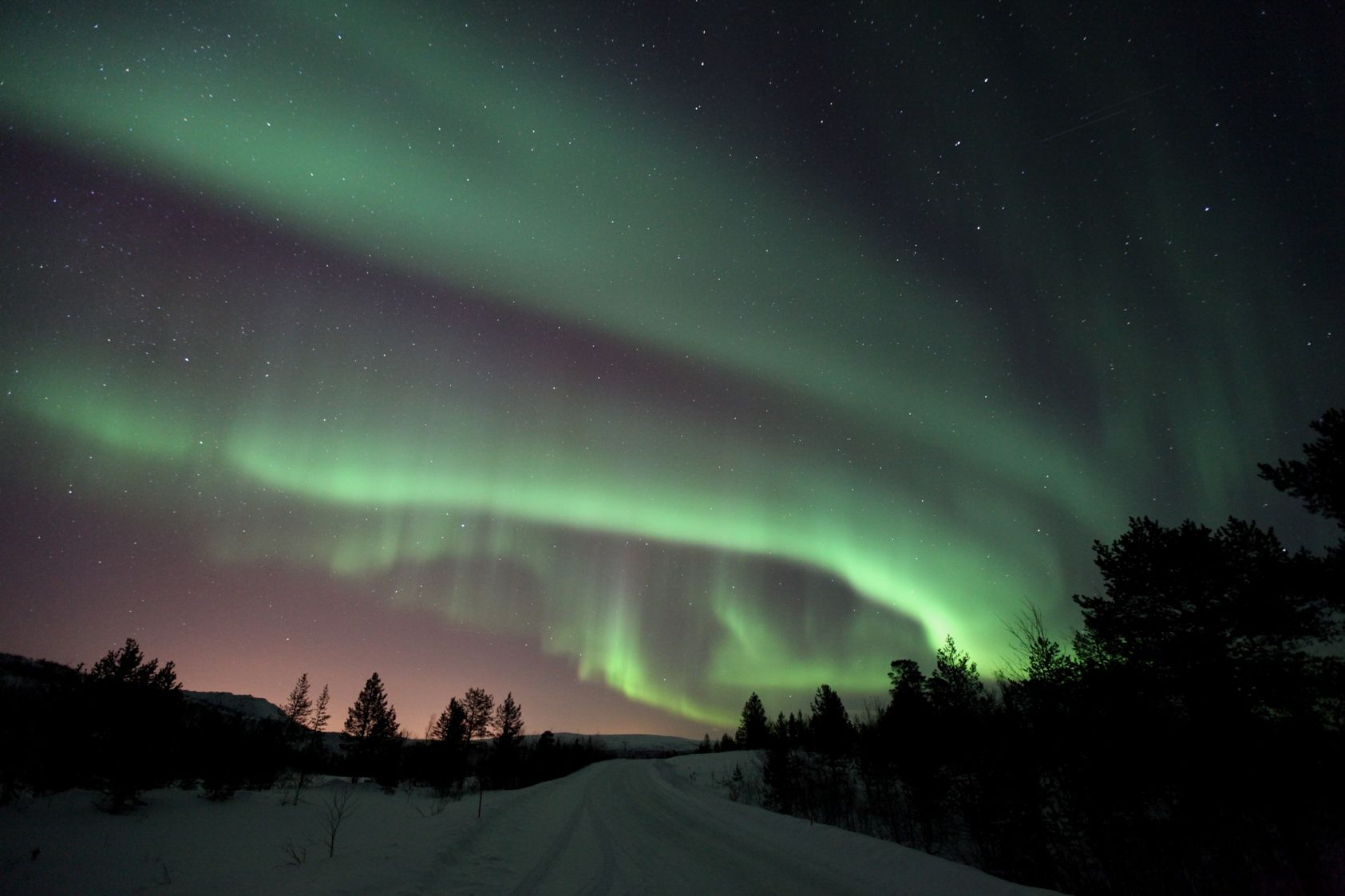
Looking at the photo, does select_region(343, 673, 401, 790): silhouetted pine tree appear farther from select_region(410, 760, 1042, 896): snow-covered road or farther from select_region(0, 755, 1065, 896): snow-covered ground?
select_region(410, 760, 1042, 896): snow-covered road

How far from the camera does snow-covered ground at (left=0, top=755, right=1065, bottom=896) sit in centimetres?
919

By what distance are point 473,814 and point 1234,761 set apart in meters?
24.9

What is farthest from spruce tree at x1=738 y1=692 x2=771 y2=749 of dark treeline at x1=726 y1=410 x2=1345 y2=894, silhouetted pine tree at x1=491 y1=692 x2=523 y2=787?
dark treeline at x1=726 y1=410 x2=1345 y2=894

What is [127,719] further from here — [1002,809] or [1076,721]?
[1076,721]

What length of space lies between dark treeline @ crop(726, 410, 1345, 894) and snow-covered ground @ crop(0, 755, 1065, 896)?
9850mm

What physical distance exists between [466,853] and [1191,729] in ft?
69.5

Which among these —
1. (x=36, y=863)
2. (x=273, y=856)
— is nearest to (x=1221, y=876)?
(x=273, y=856)

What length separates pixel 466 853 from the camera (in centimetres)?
1168

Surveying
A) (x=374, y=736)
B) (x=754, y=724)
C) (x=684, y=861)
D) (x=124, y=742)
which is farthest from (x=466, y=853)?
(x=754, y=724)

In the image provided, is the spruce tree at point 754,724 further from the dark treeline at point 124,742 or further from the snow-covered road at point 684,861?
the snow-covered road at point 684,861

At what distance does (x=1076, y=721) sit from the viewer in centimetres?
1862

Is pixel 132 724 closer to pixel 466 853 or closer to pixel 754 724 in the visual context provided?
pixel 466 853

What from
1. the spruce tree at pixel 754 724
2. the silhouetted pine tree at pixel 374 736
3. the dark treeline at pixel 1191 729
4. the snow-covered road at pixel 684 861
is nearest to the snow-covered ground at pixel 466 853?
the snow-covered road at pixel 684 861

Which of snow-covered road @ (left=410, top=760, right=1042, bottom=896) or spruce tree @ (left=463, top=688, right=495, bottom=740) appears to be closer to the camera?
snow-covered road @ (left=410, top=760, right=1042, bottom=896)
